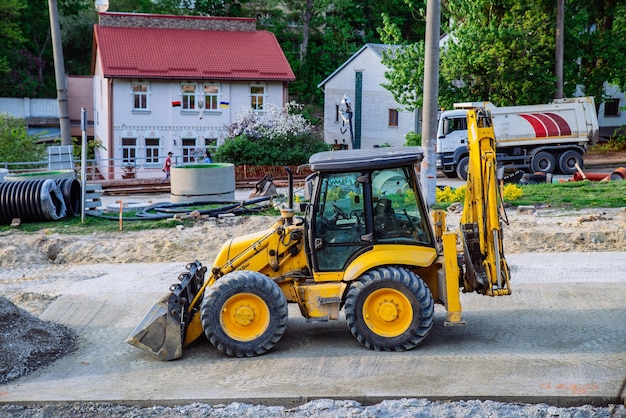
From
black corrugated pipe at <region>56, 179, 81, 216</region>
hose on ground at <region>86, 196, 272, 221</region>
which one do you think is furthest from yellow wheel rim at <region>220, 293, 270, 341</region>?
black corrugated pipe at <region>56, 179, 81, 216</region>

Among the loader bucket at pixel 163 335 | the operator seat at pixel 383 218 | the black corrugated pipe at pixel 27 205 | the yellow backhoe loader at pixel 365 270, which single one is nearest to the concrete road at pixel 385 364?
the loader bucket at pixel 163 335

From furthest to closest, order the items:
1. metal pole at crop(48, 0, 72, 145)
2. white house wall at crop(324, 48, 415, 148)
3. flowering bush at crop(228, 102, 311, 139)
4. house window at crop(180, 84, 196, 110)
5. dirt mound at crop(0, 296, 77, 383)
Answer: white house wall at crop(324, 48, 415, 148)
house window at crop(180, 84, 196, 110)
flowering bush at crop(228, 102, 311, 139)
metal pole at crop(48, 0, 72, 145)
dirt mound at crop(0, 296, 77, 383)

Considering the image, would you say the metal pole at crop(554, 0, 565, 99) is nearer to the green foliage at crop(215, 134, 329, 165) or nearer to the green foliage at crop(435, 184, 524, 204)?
the green foliage at crop(215, 134, 329, 165)

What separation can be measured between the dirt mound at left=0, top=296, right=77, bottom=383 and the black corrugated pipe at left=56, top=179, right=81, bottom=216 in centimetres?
1050

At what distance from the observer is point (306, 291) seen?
32.2ft

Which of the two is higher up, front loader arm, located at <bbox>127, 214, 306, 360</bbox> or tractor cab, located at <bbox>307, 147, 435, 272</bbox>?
tractor cab, located at <bbox>307, 147, 435, 272</bbox>

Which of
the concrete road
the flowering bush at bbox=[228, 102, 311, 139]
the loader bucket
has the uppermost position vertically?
the flowering bush at bbox=[228, 102, 311, 139]

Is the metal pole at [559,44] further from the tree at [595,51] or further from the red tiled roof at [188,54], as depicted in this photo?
the red tiled roof at [188,54]

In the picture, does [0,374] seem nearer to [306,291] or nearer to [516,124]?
[306,291]

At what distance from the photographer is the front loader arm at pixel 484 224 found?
9.63 metres

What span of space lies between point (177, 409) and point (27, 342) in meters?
2.77

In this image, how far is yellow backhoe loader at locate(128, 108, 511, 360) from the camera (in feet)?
31.1

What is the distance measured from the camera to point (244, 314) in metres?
9.64

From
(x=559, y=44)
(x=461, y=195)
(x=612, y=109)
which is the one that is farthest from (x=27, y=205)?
(x=612, y=109)
